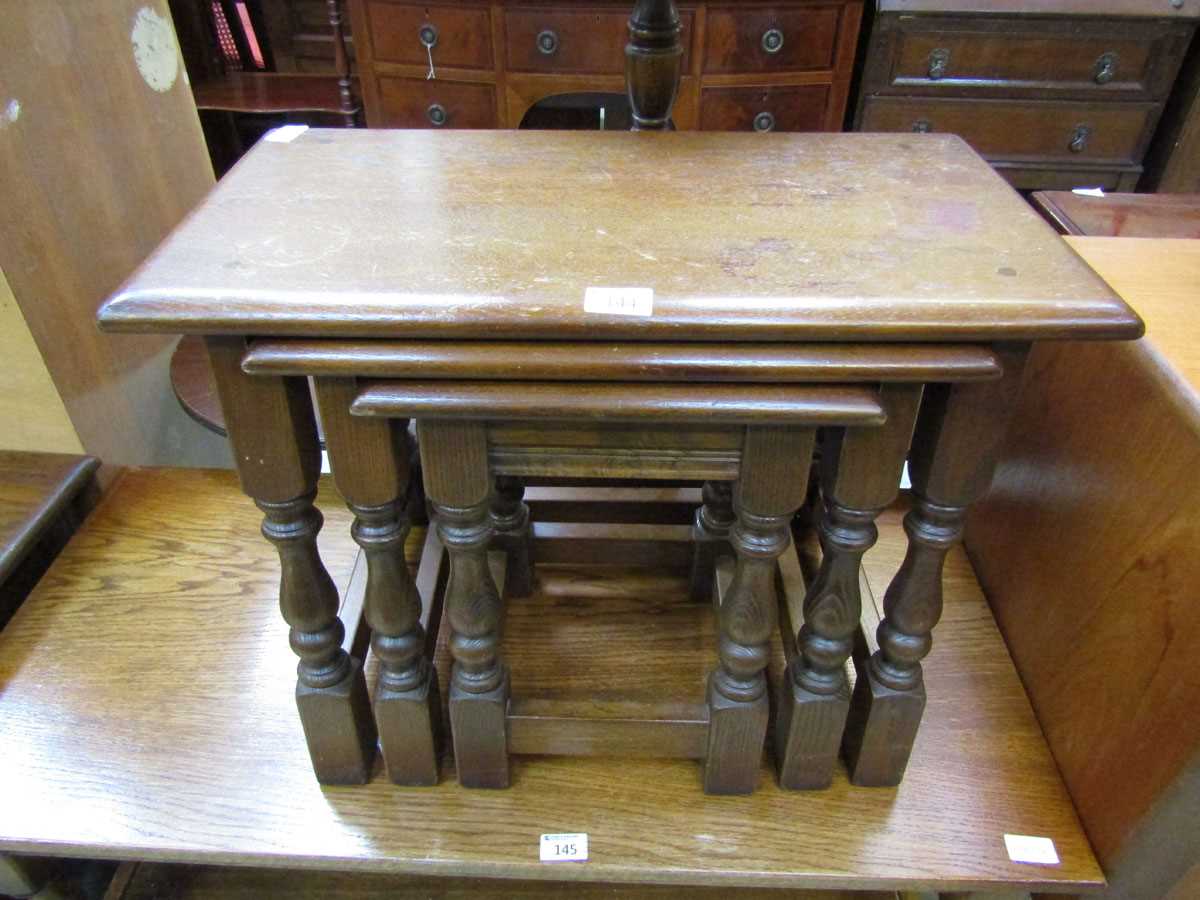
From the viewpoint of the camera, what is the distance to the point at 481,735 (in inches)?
28.1

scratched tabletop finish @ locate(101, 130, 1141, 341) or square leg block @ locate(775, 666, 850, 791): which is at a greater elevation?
scratched tabletop finish @ locate(101, 130, 1141, 341)

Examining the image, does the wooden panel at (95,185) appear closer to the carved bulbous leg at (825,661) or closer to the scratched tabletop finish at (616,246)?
the scratched tabletop finish at (616,246)

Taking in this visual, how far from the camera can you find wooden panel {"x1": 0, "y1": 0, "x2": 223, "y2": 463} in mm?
868

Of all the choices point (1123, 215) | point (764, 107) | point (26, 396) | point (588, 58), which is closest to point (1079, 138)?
point (764, 107)

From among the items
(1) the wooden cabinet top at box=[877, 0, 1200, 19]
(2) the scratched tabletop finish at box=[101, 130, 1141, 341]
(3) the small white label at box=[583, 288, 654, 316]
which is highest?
(3) the small white label at box=[583, 288, 654, 316]

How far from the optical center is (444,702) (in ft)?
2.63

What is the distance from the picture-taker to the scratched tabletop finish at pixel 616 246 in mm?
504

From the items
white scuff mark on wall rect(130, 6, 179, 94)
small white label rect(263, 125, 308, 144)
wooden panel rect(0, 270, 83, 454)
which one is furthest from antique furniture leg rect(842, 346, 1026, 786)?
white scuff mark on wall rect(130, 6, 179, 94)

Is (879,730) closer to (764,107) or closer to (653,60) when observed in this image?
(653,60)

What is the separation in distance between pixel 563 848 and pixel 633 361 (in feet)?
1.41

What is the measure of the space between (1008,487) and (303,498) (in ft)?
2.14

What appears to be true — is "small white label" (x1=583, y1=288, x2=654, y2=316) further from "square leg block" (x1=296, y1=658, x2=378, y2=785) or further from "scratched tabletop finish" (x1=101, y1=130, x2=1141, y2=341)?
"square leg block" (x1=296, y1=658, x2=378, y2=785)

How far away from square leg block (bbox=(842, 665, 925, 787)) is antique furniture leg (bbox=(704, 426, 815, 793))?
0.08 m

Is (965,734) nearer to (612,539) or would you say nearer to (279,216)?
(612,539)
